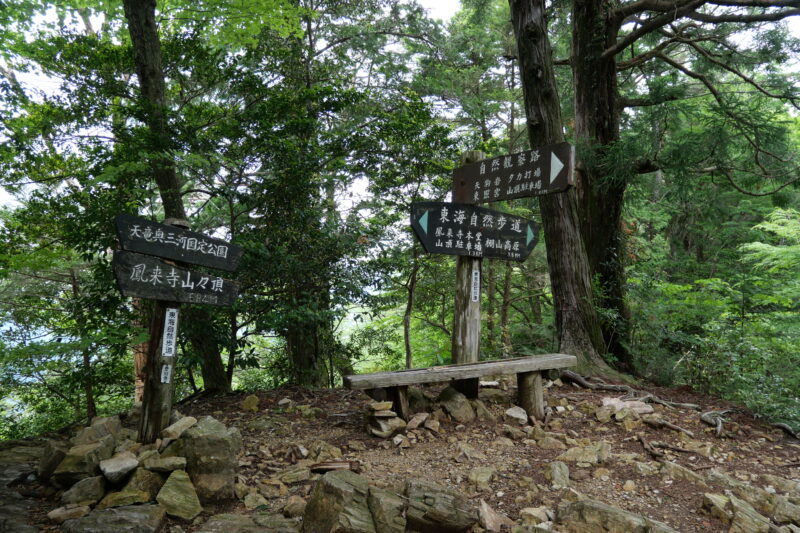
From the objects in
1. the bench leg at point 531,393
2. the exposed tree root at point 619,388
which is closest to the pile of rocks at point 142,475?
the bench leg at point 531,393

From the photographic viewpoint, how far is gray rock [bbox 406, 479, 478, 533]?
8.59ft

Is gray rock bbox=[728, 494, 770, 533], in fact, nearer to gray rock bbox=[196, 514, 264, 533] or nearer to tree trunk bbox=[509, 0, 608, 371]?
gray rock bbox=[196, 514, 264, 533]

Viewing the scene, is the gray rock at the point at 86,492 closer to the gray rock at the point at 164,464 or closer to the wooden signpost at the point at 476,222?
the gray rock at the point at 164,464

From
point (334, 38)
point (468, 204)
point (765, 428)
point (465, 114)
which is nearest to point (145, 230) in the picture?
point (468, 204)

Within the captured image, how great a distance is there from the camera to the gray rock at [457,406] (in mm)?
4619

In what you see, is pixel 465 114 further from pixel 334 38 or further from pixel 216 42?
pixel 216 42

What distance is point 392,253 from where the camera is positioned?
686cm

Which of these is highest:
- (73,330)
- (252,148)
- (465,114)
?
(465,114)

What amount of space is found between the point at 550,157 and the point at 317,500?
3835 millimetres

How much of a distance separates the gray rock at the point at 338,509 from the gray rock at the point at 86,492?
5.22 feet

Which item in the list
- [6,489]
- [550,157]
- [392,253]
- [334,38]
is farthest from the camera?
[334,38]

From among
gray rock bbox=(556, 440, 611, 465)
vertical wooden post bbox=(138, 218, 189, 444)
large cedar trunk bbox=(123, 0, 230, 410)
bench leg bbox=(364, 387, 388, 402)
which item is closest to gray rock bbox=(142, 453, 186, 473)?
vertical wooden post bbox=(138, 218, 189, 444)

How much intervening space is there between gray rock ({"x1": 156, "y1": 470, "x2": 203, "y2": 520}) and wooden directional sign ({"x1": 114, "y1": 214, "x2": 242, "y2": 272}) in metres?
1.76

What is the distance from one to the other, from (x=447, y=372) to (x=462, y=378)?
19 centimetres
